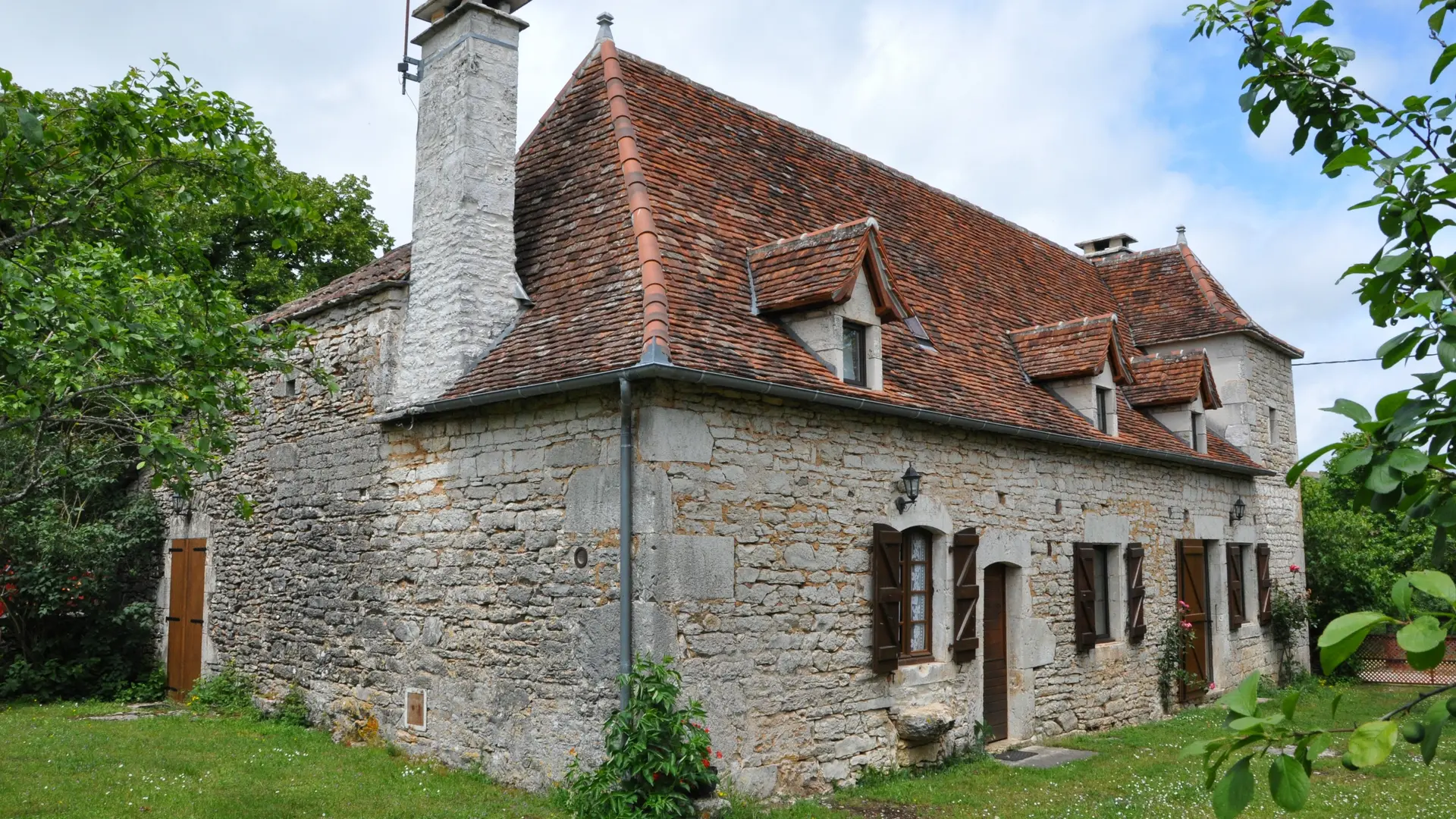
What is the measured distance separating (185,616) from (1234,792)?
44.0ft

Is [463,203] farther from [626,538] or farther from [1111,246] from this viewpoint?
[1111,246]

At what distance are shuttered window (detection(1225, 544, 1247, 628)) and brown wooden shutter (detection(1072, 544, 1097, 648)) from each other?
13.8 feet

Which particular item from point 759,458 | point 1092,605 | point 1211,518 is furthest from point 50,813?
point 1211,518

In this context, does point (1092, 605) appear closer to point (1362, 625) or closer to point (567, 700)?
point (567, 700)

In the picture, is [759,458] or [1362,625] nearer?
[1362,625]

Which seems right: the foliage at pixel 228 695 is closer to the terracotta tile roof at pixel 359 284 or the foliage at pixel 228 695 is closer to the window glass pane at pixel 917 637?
the terracotta tile roof at pixel 359 284

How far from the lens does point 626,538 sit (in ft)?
25.0

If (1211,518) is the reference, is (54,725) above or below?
below

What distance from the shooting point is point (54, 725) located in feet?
35.1

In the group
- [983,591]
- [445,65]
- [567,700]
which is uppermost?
[445,65]

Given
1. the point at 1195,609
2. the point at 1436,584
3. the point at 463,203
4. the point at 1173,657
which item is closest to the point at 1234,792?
the point at 1436,584

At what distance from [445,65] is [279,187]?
7.04 feet

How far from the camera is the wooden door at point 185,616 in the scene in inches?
493

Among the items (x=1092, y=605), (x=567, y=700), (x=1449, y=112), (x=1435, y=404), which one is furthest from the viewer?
(x=1092, y=605)
